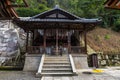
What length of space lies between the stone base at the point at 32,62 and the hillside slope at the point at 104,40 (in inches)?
323

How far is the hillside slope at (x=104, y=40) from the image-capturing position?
1928 cm

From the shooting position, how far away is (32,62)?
1284 cm

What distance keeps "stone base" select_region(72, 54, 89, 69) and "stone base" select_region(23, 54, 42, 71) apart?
2869mm

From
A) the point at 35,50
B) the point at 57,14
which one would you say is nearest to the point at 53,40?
the point at 57,14

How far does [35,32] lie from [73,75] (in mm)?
8055

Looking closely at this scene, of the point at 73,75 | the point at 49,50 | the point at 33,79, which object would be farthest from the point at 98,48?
the point at 33,79

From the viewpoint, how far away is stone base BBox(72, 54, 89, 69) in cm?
1295

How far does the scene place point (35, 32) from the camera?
53.5ft

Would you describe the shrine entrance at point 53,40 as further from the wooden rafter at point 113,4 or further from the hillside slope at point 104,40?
the wooden rafter at point 113,4

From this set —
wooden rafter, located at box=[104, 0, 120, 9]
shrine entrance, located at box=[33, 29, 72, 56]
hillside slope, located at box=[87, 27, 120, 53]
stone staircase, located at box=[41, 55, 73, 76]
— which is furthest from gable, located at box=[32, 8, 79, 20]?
hillside slope, located at box=[87, 27, 120, 53]

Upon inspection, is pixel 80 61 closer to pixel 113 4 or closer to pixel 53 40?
pixel 53 40

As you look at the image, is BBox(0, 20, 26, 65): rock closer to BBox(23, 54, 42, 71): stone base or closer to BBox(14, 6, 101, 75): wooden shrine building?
BBox(14, 6, 101, 75): wooden shrine building

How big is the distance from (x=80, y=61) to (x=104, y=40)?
9259 mm

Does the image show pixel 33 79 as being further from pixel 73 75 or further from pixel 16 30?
pixel 16 30
